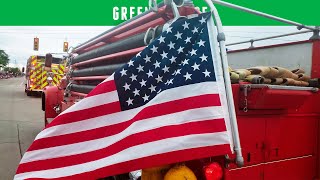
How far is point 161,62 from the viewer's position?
2.15 metres

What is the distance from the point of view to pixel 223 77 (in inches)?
80.7

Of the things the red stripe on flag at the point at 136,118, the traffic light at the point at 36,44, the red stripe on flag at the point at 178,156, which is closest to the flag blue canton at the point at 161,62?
the red stripe on flag at the point at 136,118

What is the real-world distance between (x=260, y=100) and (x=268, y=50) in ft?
4.62

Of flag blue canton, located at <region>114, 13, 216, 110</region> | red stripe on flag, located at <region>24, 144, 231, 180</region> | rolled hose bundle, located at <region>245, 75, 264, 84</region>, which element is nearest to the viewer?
red stripe on flag, located at <region>24, 144, 231, 180</region>

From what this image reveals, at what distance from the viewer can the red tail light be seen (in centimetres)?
212

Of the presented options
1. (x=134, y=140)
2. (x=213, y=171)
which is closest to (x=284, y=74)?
(x=213, y=171)

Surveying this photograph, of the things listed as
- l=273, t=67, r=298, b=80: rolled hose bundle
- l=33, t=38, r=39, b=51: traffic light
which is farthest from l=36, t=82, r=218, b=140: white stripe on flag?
l=33, t=38, r=39, b=51: traffic light

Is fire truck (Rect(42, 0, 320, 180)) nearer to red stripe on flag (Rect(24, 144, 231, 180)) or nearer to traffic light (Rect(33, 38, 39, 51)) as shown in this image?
red stripe on flag (Rect(24, 144, 231, 180))

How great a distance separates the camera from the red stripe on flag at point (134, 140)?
194 cm

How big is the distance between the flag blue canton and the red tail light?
56cm

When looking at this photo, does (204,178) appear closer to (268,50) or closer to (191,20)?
(191,20)

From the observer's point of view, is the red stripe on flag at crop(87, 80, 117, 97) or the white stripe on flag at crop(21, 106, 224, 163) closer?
the white stripe on flag at crop(21, 106, 224, 163)

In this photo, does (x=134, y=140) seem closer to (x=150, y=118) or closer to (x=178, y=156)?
(x=150, y=118)

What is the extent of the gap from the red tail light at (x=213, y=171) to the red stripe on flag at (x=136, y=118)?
1.39 ft
